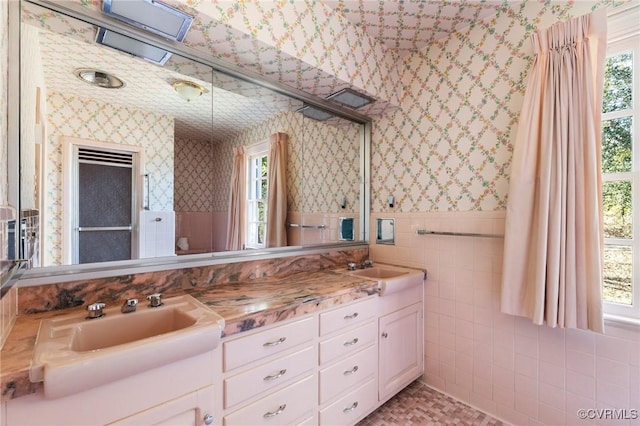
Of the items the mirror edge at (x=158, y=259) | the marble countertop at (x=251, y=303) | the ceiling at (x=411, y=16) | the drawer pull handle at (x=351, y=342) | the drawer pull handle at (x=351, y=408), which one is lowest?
the drawer pull handle at (x=351, y=408)

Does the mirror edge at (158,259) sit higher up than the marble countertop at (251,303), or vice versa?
the mirror edge at (158,259)

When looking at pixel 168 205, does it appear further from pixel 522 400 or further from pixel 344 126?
pixel 522 400

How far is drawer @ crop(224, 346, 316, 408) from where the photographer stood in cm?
117

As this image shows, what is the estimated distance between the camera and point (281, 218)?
7.20 feet

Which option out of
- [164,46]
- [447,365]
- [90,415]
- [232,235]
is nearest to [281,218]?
[232,235]

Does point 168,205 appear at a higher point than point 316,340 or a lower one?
higher

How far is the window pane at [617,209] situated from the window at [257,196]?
2042 mm

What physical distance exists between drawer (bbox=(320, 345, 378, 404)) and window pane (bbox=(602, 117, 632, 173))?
1695 mm

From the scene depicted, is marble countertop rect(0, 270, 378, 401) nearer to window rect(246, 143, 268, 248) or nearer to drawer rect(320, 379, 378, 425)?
window rect(246, 143, 268, 248)

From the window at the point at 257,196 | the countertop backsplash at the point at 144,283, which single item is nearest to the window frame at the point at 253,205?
the window at the point at 257,196

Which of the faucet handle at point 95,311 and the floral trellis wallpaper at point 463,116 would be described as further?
the floral trellis wallpaper at point 463,116

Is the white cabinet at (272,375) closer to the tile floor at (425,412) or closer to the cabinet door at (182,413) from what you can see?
the cabinet door at (182,413)

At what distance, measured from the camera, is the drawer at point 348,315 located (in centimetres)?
154

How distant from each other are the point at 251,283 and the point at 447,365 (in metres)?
1.58
